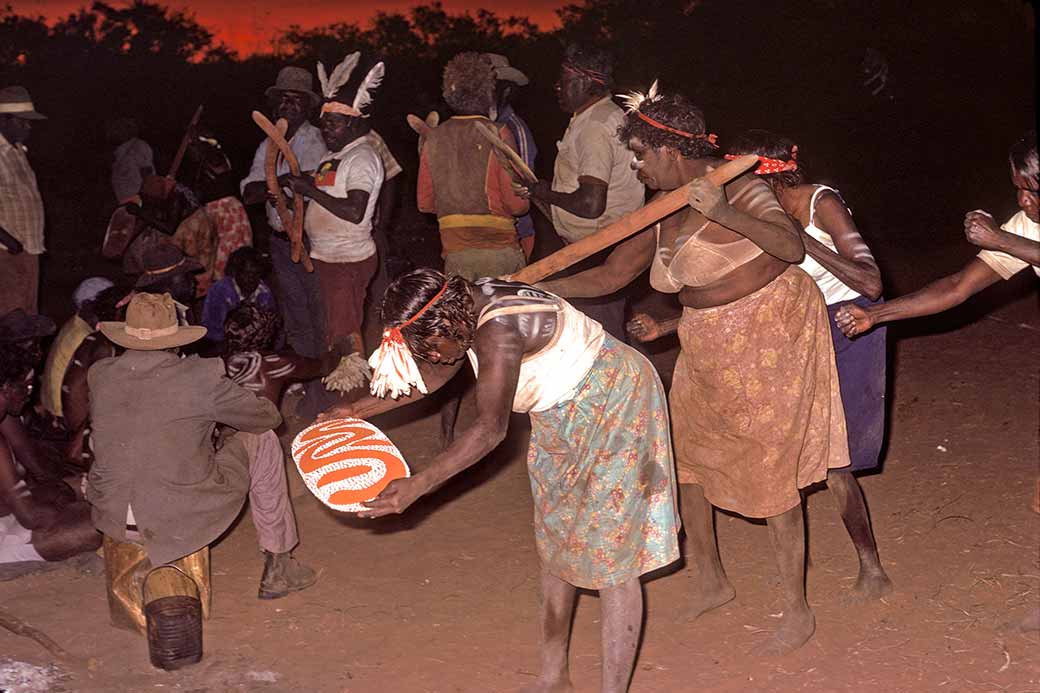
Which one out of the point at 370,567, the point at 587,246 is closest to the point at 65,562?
the point at 370,567

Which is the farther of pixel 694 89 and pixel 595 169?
pixel 694 89

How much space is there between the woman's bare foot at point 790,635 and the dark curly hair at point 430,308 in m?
1.75

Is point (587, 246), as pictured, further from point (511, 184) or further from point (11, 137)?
point (11, 137)

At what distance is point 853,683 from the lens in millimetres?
4062

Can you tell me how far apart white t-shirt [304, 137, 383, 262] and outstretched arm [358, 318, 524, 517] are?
11.0 ft

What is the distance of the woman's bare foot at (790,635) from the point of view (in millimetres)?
4285

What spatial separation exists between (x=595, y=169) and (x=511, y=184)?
549 mm

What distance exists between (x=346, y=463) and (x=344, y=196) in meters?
3.22

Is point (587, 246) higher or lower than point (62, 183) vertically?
higher

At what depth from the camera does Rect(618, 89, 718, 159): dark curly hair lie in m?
4.08

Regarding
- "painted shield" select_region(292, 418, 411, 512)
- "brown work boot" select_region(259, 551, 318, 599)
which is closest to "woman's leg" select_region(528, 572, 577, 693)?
"painted shield" select_region(292, 418, 411, 512)

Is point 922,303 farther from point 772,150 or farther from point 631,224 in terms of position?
point 631,224

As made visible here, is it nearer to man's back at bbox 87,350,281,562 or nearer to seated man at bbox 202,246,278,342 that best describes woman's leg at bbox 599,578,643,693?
man's back at bbox 87,350,281,562

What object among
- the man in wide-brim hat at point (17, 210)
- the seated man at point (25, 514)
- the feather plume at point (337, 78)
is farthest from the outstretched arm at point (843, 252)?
the man in wide-brim hat at point (17, 210)
